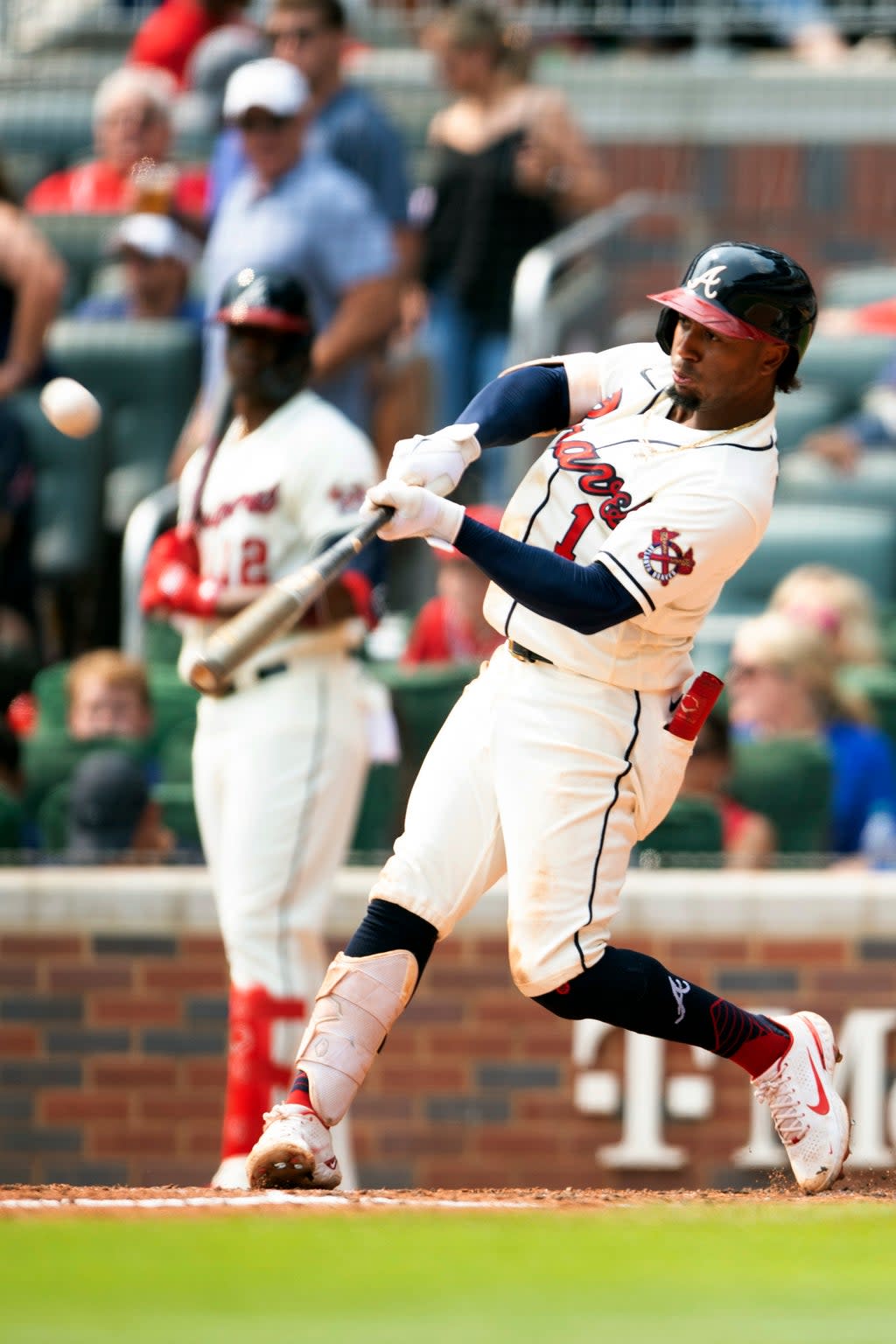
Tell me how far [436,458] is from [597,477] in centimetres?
31

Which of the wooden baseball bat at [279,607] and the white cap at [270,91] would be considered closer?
the wooden baseball bat at [279,607]

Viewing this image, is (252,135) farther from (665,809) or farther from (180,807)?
(665,809)

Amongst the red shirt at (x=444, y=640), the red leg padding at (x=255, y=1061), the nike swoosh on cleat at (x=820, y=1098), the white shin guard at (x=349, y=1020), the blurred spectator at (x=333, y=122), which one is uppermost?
the blurred spectator at (x=333, y=122)

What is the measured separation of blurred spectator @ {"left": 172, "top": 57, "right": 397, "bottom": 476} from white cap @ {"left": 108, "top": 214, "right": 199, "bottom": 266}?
0.92 m

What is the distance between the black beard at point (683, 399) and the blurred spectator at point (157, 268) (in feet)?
13.8

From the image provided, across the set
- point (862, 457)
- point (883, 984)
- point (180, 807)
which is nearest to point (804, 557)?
point (862, 457)

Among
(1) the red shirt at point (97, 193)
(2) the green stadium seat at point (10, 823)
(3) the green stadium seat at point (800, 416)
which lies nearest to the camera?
(2) the green stadium seat at point (10, 823)

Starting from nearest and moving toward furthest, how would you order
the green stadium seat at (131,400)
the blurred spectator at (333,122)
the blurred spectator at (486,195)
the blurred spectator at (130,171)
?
the blurred spectator at (333,122)
the green stadium seat at (131,400)
the blurred spectator at (486,195)
the blurred spectator at (130,171)

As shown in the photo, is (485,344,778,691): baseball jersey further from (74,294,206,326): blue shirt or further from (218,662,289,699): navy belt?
(74,294,206,326): blue shirt

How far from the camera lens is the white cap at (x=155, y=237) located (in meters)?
8.66

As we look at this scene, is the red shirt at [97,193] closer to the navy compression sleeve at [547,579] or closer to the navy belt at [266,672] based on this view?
the navy belt at [266,672]

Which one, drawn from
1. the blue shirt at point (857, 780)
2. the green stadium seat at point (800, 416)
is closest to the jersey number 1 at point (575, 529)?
the blue shirt at point (857, 780)

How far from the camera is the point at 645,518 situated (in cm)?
458

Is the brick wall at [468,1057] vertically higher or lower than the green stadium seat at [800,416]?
lower
